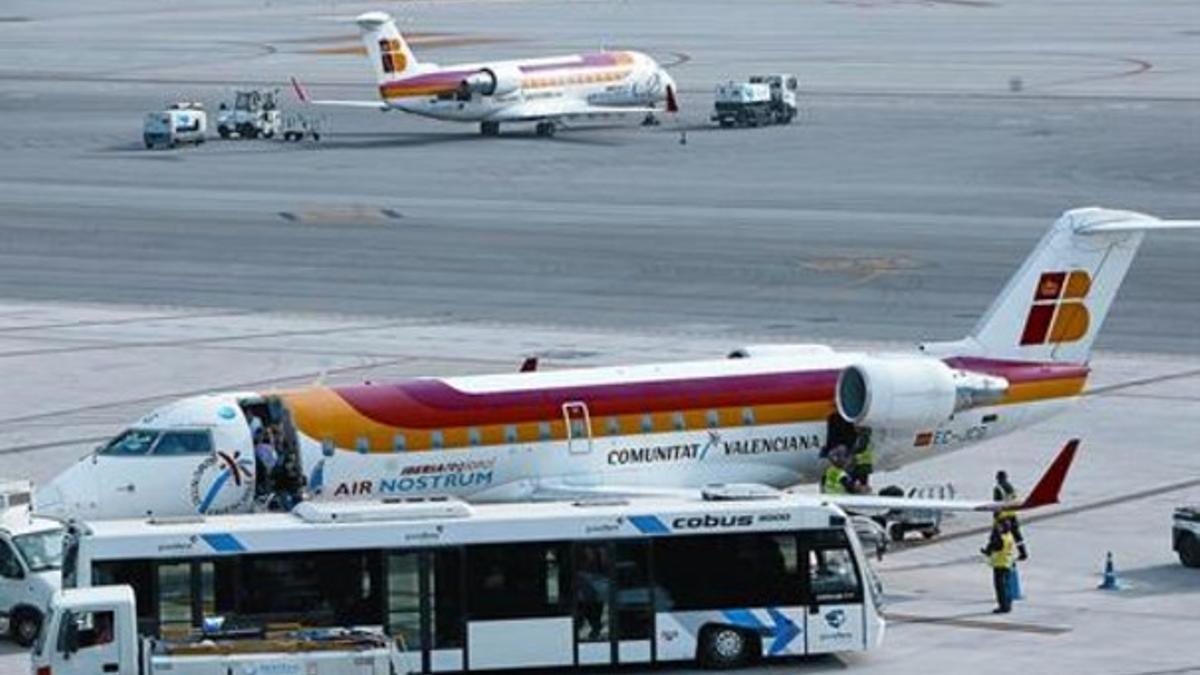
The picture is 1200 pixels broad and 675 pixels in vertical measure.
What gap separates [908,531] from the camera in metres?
50.1

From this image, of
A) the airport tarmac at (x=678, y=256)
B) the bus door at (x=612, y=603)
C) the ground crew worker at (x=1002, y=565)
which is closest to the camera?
the bus door at (x=612, y=603)

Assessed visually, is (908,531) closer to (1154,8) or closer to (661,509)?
(661,509)

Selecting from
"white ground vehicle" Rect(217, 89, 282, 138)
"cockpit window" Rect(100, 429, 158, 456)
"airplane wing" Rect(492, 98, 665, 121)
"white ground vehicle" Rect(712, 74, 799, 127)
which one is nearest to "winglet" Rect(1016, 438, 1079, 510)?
"cockpit window" Rect(100, 429, 158, 456)

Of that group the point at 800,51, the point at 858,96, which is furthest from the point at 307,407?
the point at 800,51

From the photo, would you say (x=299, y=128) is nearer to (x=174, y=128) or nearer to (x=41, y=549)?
(x=174, y=128)

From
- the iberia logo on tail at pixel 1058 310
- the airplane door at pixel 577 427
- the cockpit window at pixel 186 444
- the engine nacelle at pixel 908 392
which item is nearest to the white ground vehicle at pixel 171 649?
the cockpit window at pixel 186 444

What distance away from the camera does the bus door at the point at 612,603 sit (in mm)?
41125

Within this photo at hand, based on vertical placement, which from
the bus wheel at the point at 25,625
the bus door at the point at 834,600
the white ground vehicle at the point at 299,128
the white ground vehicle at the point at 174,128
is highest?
the bus door at the point at 834,600

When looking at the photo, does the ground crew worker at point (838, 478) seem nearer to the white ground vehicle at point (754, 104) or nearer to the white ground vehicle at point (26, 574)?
the white ground vehicle at point (26, 574)

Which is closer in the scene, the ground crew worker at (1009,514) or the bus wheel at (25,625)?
the bus wheel at (25,625)

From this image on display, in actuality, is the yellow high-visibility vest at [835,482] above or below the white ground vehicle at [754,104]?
above

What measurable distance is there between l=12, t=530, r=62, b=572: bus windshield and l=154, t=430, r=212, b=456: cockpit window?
2381mm

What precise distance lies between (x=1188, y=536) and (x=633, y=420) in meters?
8.56

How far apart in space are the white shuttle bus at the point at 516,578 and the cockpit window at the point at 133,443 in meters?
4.76
